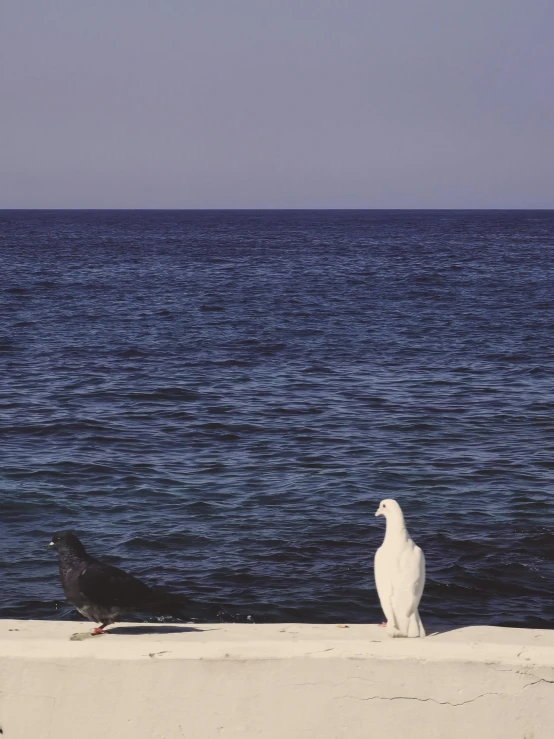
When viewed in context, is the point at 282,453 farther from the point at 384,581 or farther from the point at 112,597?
the point at 384,581

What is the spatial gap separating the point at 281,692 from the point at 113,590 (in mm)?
1733

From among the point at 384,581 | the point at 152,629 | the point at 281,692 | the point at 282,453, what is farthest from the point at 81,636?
the point at 282,453

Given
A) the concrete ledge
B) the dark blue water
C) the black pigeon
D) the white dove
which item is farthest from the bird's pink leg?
the dark blue water

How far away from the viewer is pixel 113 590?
20.3 ft

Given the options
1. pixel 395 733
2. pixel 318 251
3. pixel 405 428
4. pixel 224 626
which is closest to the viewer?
pixel 395 733

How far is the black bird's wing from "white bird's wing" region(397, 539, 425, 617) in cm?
154

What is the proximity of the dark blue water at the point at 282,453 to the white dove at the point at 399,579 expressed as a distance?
107 cm

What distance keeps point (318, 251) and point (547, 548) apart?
8546 cm

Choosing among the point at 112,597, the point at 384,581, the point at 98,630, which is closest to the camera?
the point at 98,630

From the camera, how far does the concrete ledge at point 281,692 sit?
4699 millimetres

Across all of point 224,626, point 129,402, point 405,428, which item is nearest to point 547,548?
point 405,428

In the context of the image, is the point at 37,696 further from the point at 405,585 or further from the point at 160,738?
the point at 405,585

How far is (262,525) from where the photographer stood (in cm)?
1435

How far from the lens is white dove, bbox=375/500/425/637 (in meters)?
5.57
